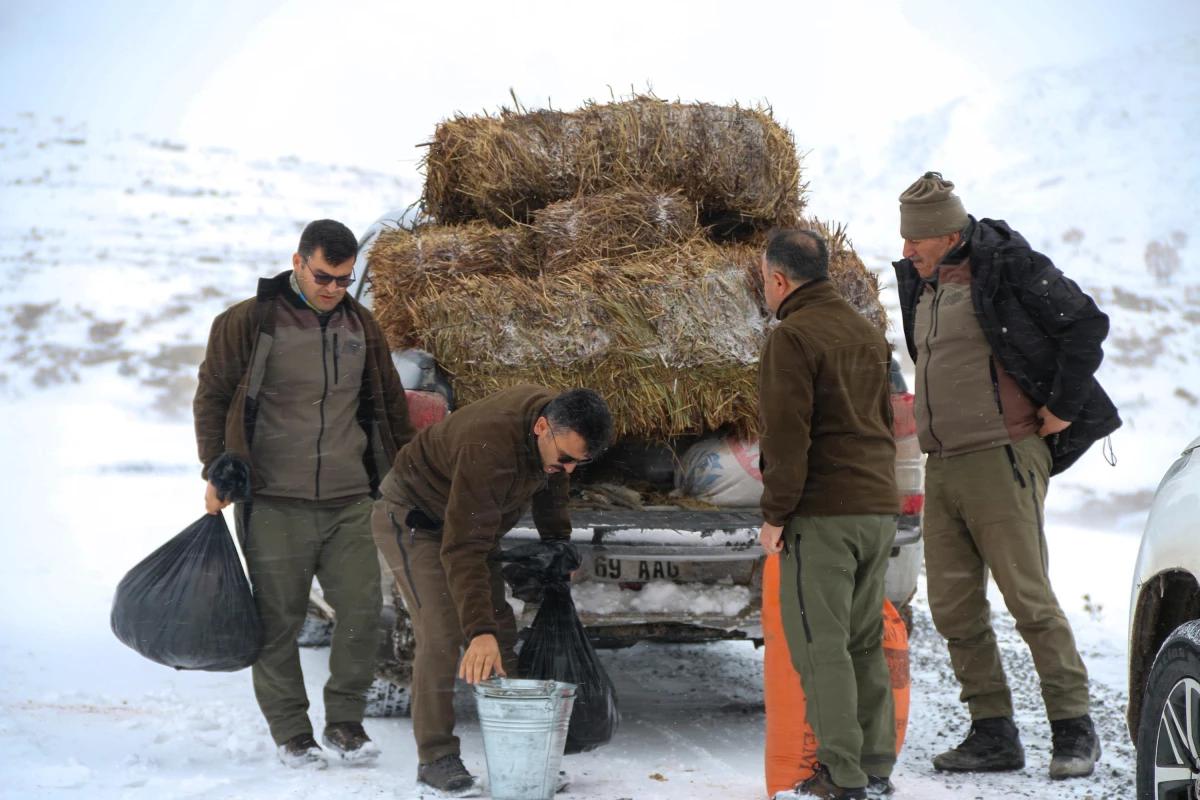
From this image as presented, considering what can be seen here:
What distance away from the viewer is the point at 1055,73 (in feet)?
90.1

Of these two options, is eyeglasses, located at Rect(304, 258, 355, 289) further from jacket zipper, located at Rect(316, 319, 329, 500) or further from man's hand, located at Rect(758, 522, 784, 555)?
man's hand, located at Rect(758, 522, 784, 555)

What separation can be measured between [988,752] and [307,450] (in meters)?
2.71

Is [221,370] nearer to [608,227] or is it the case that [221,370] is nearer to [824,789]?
[608,227]

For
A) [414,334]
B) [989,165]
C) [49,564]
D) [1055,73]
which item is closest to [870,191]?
[989,165]

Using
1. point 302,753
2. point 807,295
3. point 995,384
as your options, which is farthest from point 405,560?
point 995,384

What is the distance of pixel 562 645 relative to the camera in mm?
3885

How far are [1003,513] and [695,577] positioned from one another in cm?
114

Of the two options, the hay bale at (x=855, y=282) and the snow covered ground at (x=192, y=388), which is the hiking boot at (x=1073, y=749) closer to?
the snow covered ground at (x=192, y=388)

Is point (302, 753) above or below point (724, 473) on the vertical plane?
below

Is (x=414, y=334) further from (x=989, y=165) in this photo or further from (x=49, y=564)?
(x=989, y=165)

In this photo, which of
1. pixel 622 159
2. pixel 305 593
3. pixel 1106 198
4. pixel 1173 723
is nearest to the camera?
pixel 1173 723

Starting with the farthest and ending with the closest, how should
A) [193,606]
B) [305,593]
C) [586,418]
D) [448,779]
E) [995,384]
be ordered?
[305,593] < [995,384] < [193,606] < [448,779] < [586,418]

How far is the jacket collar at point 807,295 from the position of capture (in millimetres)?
3672

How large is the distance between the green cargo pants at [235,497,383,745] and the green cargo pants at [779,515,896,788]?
168 centimetres
